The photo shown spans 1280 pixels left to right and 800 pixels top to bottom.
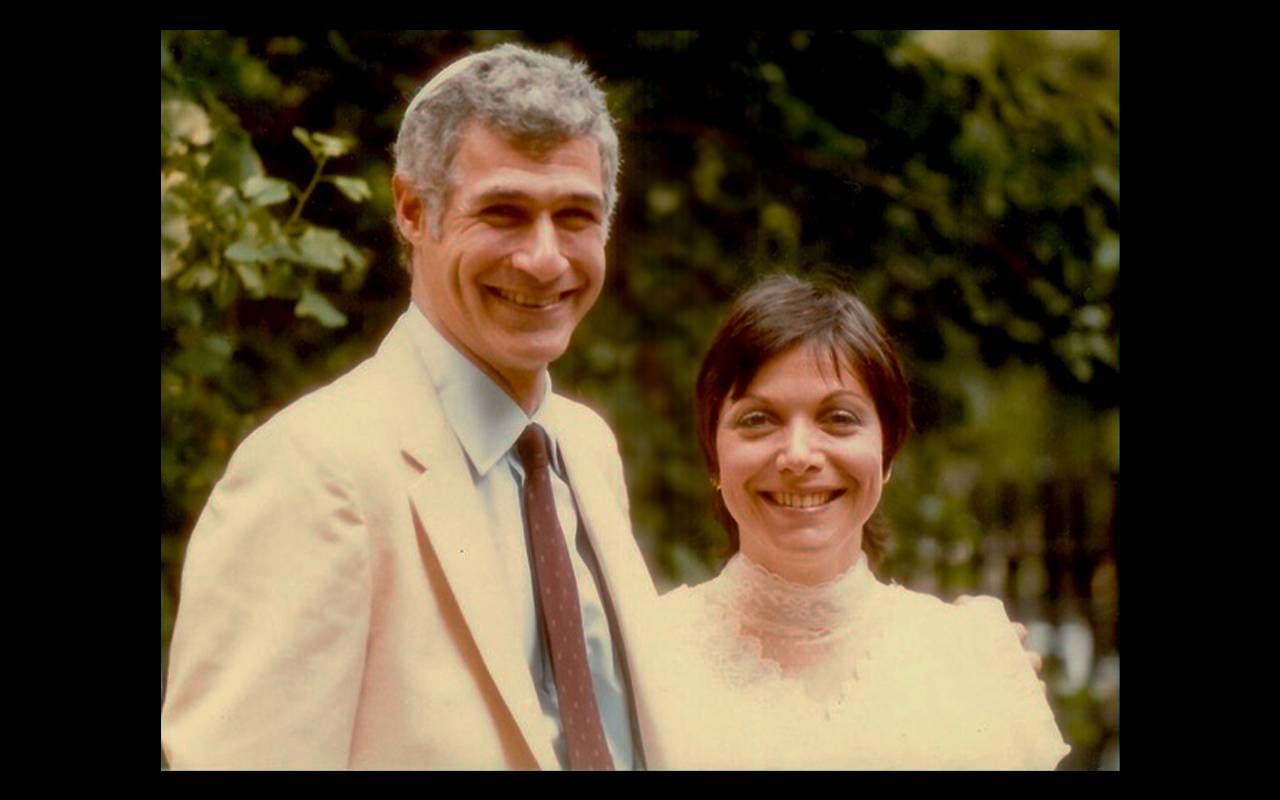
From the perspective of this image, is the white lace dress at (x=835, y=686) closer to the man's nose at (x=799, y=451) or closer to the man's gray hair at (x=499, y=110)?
the man's nose at (x=799, y=451)

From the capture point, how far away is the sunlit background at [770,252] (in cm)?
341

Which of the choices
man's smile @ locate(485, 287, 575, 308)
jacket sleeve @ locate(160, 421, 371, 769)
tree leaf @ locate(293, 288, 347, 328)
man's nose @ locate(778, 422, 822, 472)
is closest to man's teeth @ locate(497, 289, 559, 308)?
man's smile @ locate(485, 287, 575, 308)

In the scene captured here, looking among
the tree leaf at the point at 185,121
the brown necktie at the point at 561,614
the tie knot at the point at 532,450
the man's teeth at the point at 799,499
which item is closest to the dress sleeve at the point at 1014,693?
the man's teeth at the point at 799,499

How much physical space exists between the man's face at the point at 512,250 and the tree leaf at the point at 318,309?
73 centimetres

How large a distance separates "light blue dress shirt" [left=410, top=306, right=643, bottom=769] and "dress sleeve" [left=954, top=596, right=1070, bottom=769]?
26.4 inches

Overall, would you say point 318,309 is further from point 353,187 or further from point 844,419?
point 844,419

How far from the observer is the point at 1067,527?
14.4ft

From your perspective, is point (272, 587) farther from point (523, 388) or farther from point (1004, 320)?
point (1004, 320)

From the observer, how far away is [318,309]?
11.1 ft

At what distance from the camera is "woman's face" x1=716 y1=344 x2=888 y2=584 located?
2.88m

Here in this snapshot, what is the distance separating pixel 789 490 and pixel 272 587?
2.97 ft

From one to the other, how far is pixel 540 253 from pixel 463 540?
0.44m

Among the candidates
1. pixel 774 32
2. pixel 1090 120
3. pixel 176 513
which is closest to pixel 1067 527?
pixel 1090 120

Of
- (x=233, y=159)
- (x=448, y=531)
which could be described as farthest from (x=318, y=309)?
(x=448, y=531)
